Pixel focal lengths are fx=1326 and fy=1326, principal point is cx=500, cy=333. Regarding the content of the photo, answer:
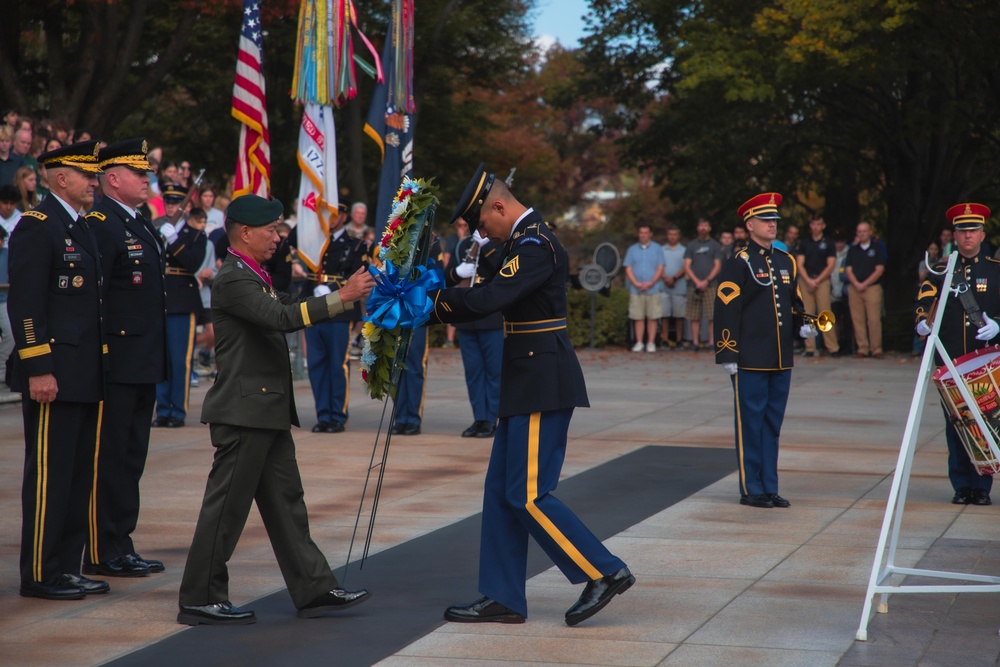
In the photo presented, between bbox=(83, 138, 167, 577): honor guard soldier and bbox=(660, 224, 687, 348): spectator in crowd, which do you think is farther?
bbox=(660, 224, 687, 348): spectator in crowd

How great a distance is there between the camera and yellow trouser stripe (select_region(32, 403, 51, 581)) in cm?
630

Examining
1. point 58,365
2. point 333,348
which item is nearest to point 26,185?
point 333,348

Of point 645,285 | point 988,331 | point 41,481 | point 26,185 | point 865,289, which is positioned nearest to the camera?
point 41,481

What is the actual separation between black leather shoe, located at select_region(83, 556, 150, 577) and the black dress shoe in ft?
7.84

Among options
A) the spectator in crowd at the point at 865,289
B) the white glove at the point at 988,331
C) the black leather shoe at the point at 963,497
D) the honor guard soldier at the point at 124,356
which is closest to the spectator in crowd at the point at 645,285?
the spectator in crowd at the point at 865,289

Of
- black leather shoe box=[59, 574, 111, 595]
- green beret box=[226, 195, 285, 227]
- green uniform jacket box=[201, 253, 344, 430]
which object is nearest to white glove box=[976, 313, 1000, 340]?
green uniform jacket box=[201, 253, 344, 430]

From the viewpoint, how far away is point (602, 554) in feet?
19.4

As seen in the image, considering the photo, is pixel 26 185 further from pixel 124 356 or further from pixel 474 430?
pixel 124 356

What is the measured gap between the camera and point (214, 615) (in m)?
5.88

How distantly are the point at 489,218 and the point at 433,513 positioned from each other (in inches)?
122

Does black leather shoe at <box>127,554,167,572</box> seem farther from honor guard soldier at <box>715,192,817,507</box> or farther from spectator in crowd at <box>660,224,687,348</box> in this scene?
spectator in crowd at <box>660,224,687,348</box>

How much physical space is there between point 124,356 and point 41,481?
0.81 metres

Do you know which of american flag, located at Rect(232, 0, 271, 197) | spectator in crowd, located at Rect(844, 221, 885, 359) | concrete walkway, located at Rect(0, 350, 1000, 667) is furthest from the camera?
spectator in crowd, located at Rect(844, 221, 885, 359)

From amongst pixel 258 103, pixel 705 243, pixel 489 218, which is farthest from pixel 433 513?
pixel 705 243
